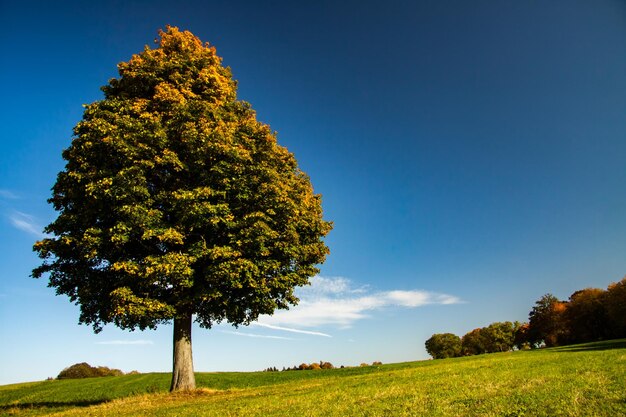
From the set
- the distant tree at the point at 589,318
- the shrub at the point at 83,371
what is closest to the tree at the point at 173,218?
the shrub at the point at 83,371

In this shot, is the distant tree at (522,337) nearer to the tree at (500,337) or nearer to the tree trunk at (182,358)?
the tree at (500,337)

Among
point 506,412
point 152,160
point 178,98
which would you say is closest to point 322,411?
point 506,412

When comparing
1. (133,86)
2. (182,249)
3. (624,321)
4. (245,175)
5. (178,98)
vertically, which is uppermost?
(133,86)

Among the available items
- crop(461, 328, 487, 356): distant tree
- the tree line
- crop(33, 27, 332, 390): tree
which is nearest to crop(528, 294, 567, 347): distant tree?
the tree line

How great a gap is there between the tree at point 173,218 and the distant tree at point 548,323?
9828cm

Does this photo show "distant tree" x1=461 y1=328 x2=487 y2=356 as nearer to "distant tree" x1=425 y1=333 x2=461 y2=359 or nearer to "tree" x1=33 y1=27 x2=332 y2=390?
Result: "distant tree" x1=425 y1=333 x2=461 y2=359

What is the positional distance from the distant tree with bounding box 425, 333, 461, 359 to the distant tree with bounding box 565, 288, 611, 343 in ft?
254

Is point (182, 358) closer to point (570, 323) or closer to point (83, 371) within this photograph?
point (83, 371)

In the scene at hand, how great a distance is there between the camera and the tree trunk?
17734mm

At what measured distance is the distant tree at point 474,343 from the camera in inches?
5531

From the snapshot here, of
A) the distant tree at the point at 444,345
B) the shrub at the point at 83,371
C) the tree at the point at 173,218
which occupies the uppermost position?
the tree at the point at 173,218

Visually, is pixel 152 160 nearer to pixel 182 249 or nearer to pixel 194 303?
pixel 182 249

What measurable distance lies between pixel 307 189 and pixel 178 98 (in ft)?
27.6

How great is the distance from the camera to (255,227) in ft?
54.8
